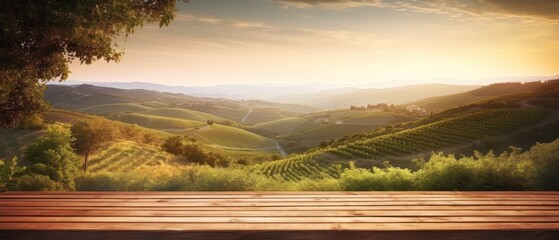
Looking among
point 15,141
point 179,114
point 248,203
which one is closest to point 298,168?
point 248,203

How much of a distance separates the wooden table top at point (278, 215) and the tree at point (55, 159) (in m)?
6.26

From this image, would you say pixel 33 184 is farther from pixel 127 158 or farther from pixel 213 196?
pixel 127 158

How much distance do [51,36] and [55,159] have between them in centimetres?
601

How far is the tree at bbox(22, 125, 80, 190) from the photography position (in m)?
9.96

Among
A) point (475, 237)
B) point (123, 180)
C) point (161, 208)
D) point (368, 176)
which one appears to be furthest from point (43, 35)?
point (475, 237)

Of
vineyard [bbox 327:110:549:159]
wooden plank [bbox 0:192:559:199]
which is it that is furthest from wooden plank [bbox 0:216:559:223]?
vineyard [bbox 327:110:549:159]

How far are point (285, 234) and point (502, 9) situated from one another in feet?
43.3

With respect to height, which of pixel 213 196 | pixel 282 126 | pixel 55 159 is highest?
pixel 213 196

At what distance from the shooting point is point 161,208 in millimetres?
3527

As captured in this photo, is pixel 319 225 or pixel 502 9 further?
pixel 502 9

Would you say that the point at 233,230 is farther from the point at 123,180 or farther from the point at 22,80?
the point at 22,80

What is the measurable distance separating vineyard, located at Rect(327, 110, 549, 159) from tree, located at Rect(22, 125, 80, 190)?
95.0ft

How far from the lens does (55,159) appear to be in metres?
10.6

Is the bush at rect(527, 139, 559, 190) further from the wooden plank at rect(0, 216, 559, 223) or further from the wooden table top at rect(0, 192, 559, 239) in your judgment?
the wooden plank at rect(0, 216, 559, 223)
